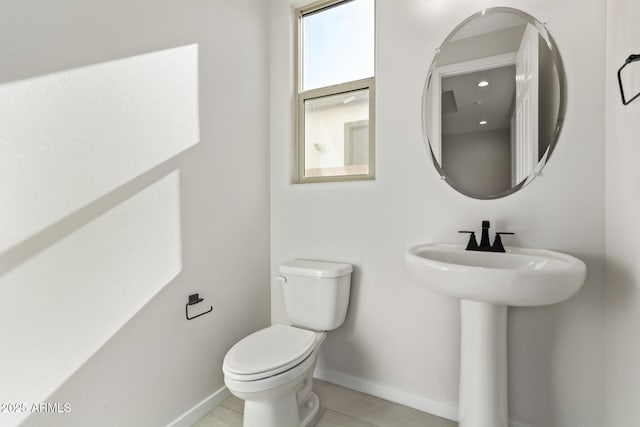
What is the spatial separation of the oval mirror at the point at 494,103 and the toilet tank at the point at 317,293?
78 centimetres

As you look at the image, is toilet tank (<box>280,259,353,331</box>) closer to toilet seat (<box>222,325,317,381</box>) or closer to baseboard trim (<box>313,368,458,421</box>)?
toilet seat (<box>222,325,317,381</box>)

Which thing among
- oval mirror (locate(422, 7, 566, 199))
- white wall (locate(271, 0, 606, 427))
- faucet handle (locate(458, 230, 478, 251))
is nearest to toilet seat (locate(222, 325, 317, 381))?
white wall (locate(271, 0, 606, 427))

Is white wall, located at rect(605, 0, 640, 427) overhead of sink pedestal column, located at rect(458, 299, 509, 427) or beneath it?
overhead

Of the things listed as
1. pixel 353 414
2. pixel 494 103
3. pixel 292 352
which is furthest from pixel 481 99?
pixel 353 414

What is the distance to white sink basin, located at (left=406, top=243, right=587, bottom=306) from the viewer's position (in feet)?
2.98

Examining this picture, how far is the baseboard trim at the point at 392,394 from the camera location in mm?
1482

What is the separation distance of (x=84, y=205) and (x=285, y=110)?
4.13 ft

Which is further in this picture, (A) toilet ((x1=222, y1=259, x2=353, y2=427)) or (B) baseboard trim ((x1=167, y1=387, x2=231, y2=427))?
(B) baseboard trim ((x1=167, y1=387, x2=231, y2=427))

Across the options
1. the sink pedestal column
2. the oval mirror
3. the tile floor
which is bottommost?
the tile floor

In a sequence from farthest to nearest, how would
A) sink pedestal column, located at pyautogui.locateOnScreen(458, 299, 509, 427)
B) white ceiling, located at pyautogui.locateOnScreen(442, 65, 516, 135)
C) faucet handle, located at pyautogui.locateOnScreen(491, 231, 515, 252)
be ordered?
white ceiling, located at pyautogui.locateOnScreen(442, 65, 516, 135) → faucet handle, located at pyautogui.locateOnScreen(491, 231, 515, 252) → sink pedestal column, located at pyautogui.locateOnScreen(458, 299, 509, 427)

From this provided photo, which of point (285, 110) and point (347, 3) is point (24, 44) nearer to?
point (285, 110)

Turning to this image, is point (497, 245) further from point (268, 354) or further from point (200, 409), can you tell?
point (200, 409)

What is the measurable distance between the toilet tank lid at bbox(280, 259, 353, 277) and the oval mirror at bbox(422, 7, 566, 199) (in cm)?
72

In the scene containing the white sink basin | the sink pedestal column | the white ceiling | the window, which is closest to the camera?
the white sink basin
